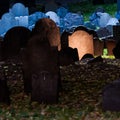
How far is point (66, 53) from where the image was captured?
11.6 m

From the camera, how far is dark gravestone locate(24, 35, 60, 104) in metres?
7.24

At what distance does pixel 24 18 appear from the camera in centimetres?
2131

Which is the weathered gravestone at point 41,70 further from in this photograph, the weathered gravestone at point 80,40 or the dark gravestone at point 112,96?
the weathered gravestone at point 80,40

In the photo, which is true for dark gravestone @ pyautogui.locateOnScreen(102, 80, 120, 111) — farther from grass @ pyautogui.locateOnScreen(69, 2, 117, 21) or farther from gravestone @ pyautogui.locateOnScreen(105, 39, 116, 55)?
grass @ pyautogui.locateOnScreen(69, 2, 117, 21)

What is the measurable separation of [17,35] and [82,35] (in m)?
2.30

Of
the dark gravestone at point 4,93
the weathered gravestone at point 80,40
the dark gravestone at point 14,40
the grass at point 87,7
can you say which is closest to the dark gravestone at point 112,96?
Result: the dark gravestone at point 4,93

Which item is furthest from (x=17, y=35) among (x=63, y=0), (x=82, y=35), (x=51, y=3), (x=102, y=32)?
(x=63, y=0)

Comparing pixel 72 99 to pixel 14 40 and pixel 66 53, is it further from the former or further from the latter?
pixel 14 40

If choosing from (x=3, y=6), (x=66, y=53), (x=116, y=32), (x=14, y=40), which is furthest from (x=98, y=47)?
(x=3, y=6)

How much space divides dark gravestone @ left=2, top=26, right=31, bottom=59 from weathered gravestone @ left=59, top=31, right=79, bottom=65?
38.0 inches

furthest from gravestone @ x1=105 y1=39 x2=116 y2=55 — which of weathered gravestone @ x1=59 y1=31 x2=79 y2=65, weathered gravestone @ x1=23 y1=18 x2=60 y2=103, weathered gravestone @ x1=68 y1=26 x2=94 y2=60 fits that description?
weathered gravestone @ x1=23 y1=18 x2=60 y2=103

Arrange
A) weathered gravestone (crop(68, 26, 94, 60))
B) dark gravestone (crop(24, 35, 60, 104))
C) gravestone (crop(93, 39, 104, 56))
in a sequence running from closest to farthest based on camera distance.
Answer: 1. dark gravestone (crop(24, 35, 60, 104))
2. weathered gravestone (crop(68, 26, 94, 60))
3. gravestone (crop(93, 39, 104, 56))

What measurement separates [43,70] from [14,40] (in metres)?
4.22

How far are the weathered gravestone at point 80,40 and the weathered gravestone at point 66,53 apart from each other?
0.56 ft
